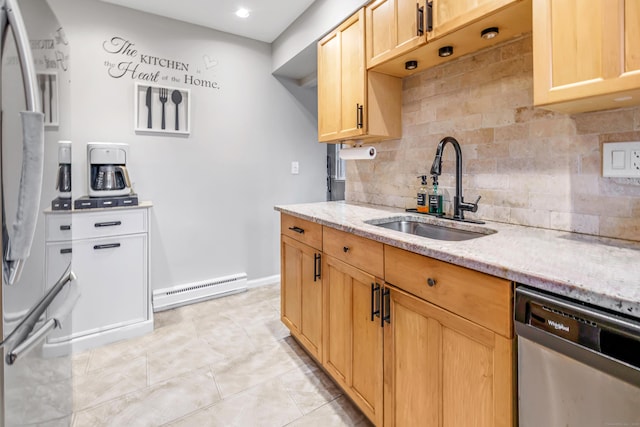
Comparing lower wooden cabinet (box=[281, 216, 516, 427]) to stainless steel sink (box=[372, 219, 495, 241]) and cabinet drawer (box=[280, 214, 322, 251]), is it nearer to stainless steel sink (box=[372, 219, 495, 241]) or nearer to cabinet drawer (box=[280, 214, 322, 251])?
cabinet drawer (box=[280, 214, 322, 251])

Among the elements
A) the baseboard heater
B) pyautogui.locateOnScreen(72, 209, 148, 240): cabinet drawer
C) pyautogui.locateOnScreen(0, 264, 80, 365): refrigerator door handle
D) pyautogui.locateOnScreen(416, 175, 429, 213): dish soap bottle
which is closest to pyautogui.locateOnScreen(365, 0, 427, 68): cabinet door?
pyautogui.locateOnScreen(416, 175, 429, 213): dish soap bottle

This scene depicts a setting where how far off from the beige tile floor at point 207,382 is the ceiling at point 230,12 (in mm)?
2544

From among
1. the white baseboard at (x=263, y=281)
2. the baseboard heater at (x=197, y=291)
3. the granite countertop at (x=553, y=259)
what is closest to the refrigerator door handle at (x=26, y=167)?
the granite countertop at (x=553, y=259)

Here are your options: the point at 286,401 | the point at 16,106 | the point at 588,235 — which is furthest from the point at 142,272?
the point at 588,235

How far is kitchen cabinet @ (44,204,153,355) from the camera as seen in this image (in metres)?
2.11

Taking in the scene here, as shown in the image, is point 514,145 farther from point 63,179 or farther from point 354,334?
point 63,179

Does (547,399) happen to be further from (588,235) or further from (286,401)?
(286,401)

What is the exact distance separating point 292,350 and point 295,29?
2.62 m

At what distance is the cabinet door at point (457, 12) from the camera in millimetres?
1213

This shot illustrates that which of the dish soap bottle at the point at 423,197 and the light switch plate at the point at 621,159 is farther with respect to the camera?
the dish soap bottle at the point at 423,197

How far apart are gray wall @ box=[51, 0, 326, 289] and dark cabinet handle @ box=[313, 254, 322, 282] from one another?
63.2 inches

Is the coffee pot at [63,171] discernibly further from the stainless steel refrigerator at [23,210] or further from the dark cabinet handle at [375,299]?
the dark cabinet handle at [375,299]

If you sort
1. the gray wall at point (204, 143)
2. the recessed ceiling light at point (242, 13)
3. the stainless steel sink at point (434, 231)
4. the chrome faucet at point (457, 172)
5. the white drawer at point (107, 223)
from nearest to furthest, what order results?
the stainless steel sink at point (434, 231), the chrome faucet at point (457, 172), the white drawer at point (107, 223), the gray wall at point (204, 143), the recessed ceiling light at point (242, 13)

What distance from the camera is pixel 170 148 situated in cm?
274
